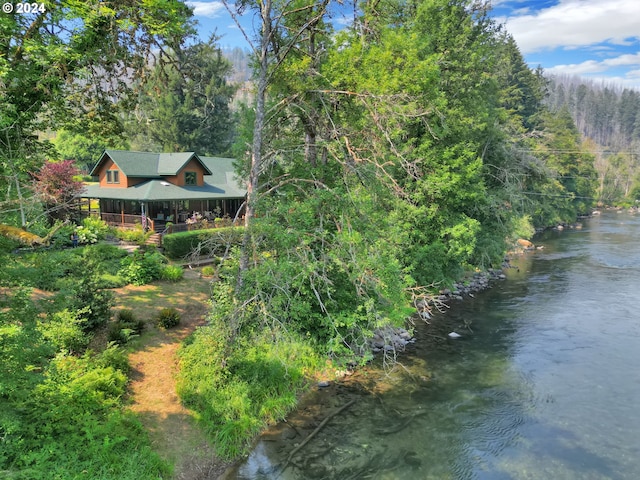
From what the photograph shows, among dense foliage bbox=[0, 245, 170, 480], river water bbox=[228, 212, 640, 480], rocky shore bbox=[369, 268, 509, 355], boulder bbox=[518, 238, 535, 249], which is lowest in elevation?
river water bbox=[228, 212, 640, 480]

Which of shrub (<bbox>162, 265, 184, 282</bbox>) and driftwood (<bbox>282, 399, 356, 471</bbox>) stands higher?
shrub (<bbox>162, 265, 184, 282</bbox>)

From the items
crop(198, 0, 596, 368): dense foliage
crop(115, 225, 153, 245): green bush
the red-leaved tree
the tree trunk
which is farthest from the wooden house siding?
the tree trunk

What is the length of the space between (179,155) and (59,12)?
2339 centimetres

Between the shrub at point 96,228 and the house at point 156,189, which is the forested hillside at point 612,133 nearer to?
the house at point 156,189

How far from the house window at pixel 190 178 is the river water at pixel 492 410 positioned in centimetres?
2272

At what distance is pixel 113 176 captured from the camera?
104ft

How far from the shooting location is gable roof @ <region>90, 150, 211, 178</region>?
31.1 meters

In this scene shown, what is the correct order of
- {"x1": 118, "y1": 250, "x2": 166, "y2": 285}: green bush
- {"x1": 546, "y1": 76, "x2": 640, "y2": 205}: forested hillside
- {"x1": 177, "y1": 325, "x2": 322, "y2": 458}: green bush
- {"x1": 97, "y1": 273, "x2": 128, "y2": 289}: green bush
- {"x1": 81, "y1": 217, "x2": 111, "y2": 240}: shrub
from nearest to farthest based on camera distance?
{"x1": 177, "y1": 325, "x2": 322, "y2": 458}: green bush
{"x1": 97, "y1": 273, "x2": 128, "y2": 289}: green bush
{"x1": 118, "y1": 250, "x2": 166, "y2": 285}: green bush
{"x1": 81, "y1": 217, "x2": 111, "y2": 240}: shrub
{"x1": 546, "y1": 76, "x2": 640, "y2": 205}: forested hillside

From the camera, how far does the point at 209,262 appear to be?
2227 cm

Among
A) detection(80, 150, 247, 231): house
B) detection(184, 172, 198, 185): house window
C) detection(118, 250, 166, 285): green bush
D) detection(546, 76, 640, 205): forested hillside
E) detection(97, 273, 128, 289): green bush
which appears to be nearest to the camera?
detection(97, 273, 128, 289): green bush

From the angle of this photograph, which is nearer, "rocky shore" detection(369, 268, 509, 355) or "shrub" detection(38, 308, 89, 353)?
"shrub" detection(38, 308, 89, 353)

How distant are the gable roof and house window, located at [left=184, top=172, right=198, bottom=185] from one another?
1.04 m

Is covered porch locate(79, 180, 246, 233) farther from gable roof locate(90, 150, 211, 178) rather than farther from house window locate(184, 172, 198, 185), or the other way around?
gable roof locate(90, 150, 211, 178)

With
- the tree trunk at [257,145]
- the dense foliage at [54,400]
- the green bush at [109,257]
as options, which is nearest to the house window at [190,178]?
the green bush at [109,257]
